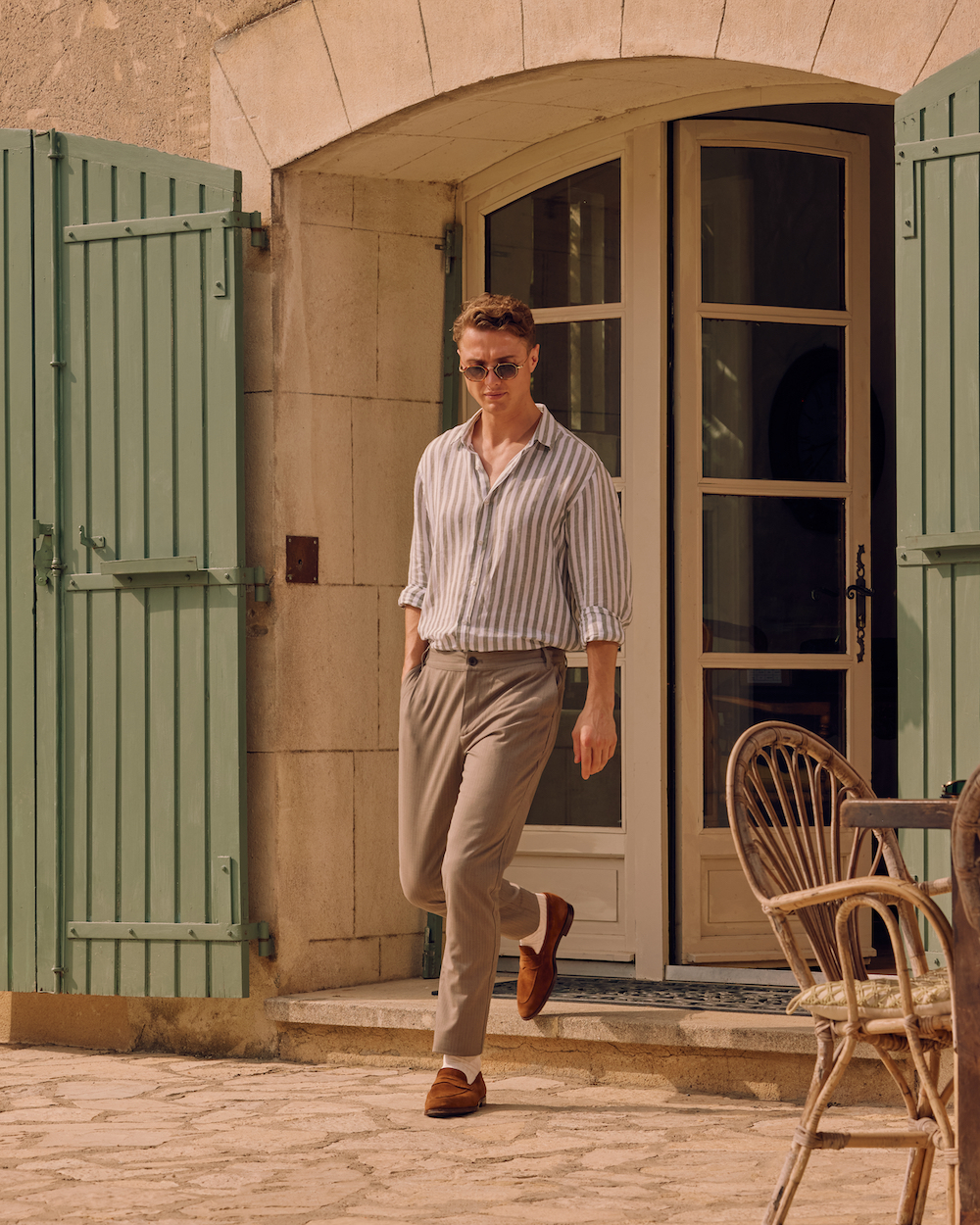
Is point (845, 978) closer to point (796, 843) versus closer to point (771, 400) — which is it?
point (796, 843)

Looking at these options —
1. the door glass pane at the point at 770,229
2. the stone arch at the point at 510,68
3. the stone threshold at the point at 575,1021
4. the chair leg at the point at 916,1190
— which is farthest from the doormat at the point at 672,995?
the stone arch at the point at 510,68

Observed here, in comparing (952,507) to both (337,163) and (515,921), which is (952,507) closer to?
(515,921)

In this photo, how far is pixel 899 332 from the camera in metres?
4.25

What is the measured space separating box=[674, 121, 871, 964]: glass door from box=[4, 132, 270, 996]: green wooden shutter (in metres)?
1.30

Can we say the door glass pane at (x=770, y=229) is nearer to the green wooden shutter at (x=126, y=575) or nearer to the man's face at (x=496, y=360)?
the man's face at (x=496, y=360)

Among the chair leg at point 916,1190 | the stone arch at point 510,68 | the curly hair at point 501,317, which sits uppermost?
the stone arch at point 510,68

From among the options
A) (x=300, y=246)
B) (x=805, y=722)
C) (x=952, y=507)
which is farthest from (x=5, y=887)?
(x=952, y=507)

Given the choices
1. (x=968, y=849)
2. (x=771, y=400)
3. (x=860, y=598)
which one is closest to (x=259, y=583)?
(x=771, y=400)

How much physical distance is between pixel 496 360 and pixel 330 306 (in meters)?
1.17

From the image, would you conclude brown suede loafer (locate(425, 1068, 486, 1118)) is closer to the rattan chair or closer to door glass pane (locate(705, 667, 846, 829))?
the rattan chair

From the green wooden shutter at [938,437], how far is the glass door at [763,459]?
955mm

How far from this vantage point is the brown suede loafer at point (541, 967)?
14.8 ft

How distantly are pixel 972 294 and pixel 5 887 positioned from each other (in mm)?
3155

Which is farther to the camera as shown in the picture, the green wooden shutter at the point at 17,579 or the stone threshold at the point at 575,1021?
the green wooden shutter at the point at 17,579
